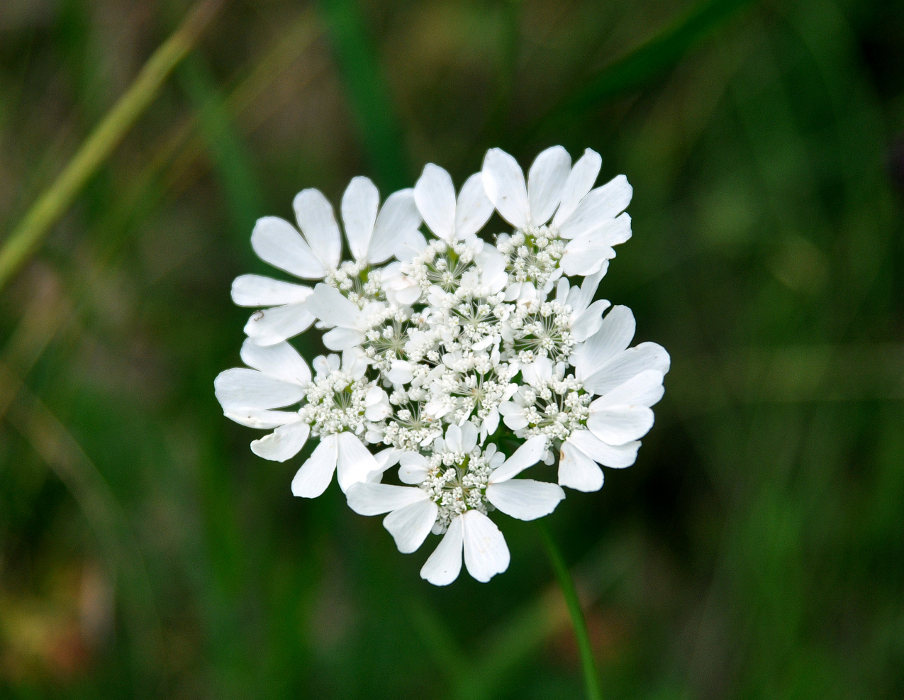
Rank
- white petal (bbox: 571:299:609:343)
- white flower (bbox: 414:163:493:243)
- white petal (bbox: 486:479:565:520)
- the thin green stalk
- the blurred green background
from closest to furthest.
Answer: white petal (bbox: 486:479:565:520) < white petal (bbox: 571:299:609:343) < white flower (bbox: 414:163:493:243) < the thin green stalk < the blurred green background

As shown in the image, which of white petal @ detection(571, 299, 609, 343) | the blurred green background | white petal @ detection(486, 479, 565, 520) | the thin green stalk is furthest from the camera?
the blurred green background

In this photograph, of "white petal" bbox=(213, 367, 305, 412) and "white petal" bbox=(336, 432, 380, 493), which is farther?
"white petal" bbox=(213, 367, 305, 412)

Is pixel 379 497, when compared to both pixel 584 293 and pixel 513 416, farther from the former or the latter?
pixel 584 293

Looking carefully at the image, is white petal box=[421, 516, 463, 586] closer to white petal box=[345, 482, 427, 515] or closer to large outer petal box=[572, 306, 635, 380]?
white petal box=[345, 482, 427, 515]

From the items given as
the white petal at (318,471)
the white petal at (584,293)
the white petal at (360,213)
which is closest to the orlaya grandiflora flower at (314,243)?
the white petal at (360,213)

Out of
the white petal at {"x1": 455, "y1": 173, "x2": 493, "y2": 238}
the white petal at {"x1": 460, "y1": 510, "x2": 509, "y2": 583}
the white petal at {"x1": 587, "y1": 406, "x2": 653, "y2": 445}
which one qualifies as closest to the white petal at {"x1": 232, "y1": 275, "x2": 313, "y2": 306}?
the white petal at {"x1": 455, "y1": 173, "x2": 493, "y2": 238}

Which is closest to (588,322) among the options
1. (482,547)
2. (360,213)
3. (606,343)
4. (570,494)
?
(606,343)

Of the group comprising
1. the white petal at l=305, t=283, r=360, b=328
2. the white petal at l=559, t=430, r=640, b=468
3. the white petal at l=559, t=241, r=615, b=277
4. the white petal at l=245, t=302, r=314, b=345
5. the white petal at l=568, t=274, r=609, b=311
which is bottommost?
the white petal at l=559, t=430, r=640, b=468
